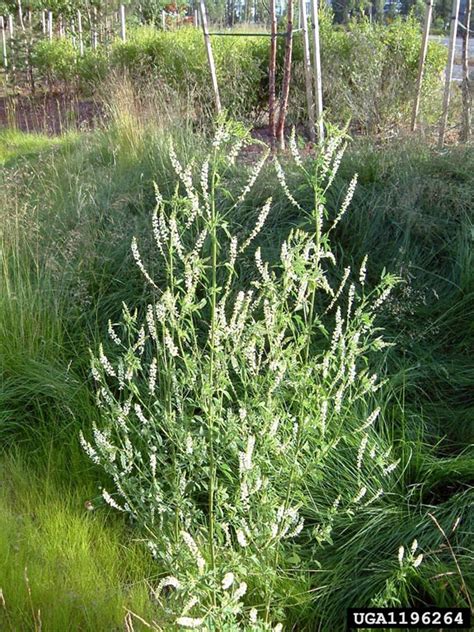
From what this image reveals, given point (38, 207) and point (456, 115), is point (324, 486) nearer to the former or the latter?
point (38, 207)

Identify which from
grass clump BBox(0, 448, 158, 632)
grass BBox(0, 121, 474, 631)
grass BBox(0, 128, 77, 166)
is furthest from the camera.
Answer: grass BBox(0, 128, 77, 166)

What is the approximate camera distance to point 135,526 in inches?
112

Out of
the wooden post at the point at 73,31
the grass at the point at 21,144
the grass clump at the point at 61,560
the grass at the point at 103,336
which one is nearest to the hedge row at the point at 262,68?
the grass at the point at 21,144

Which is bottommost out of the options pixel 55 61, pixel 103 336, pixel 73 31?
pixel 103 336

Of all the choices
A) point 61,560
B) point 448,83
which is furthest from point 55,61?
point 61,560

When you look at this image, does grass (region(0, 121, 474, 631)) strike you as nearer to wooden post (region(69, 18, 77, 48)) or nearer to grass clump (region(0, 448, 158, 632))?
grass clump (region(0, 448, 158, 632))

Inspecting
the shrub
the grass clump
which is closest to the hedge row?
the shrub

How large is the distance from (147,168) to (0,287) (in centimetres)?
168

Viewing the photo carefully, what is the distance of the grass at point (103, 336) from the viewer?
8.25 feet

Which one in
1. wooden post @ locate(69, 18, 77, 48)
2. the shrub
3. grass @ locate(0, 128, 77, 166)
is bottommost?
grass @ locate(0, 128, 77, 166)

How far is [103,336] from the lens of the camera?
12.9ft

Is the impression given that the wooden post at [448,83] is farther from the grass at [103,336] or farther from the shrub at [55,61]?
the shrub at [55,61]

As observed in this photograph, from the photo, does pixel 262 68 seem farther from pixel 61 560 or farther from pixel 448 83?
pixel 61 560

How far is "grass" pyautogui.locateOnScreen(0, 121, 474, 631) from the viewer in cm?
252
